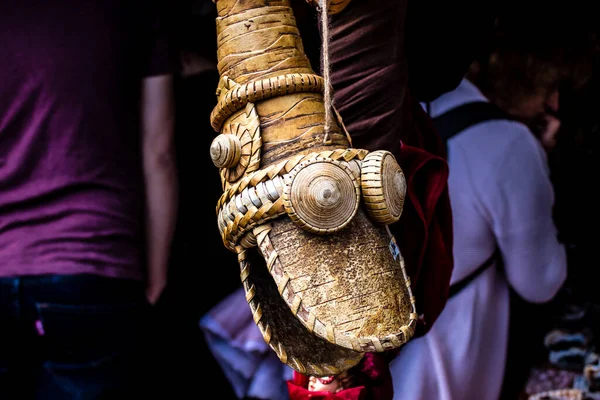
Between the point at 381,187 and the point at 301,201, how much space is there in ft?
0.32

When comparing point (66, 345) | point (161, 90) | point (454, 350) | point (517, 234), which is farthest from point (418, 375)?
point (161, 90)

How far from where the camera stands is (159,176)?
5.22 feet

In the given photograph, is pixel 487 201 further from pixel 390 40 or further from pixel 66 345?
pixel 66 345

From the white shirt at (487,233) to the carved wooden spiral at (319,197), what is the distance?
0.97 meters

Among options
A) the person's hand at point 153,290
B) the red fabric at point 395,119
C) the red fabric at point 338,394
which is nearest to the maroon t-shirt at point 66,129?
the person's hand at point 153,290

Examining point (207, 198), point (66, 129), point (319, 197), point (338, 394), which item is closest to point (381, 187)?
point (319, 197)

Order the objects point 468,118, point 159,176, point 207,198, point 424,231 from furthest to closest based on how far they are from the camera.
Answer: point 207,198
point 468,118
point 159,176
point 424,231

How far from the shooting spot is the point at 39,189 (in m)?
1.38

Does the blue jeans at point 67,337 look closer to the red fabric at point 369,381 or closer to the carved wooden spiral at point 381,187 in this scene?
the red fabric at point 369,381

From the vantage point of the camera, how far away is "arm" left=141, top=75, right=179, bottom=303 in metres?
1.53

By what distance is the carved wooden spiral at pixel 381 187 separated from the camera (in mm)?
721

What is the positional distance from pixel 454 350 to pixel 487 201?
1.30 feet

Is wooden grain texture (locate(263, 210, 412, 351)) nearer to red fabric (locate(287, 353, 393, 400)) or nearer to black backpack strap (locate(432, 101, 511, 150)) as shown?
red fabric (locate(287, 353, 393, 400))

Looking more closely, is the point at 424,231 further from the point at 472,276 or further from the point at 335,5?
the point at 472,276
